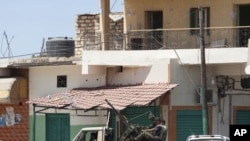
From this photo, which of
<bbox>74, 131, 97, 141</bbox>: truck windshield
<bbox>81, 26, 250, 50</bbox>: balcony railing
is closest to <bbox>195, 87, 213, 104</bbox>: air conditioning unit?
<bbox>81, 26, 250, 50</bbox>: balcony railing

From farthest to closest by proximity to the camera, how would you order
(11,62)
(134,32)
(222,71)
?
(11,62) → (134,32) → (222,71)

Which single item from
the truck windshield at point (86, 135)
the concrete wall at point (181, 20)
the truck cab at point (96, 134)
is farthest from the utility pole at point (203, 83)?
the truck windshield at point (86, 135)

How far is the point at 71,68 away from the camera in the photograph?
35.2 m

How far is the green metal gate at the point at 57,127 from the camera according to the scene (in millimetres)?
35281

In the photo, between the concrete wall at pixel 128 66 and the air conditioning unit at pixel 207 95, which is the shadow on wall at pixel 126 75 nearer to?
the concrete wall at pixel 128 66

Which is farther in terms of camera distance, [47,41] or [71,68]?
[47,41]

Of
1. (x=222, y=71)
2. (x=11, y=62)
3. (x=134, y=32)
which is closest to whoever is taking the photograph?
(x=222, y=71)

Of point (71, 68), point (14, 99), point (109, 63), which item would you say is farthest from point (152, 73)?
point (14, 99)

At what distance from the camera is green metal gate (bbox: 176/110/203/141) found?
31969 mm

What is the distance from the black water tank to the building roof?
3.51 metres

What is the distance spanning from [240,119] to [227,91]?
1.02 metres

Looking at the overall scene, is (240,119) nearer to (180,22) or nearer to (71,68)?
(180,22)

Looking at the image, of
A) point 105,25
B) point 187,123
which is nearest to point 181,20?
point 105,25

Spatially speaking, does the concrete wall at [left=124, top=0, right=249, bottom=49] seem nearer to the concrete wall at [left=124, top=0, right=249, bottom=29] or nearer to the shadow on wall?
the concrete wall at [left=124, top=0, right=249, bottom=29]
